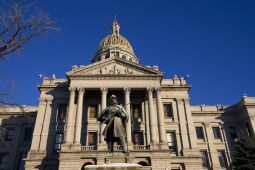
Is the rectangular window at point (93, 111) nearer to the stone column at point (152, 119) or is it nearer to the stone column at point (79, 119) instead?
the stone column at point (79, 119)

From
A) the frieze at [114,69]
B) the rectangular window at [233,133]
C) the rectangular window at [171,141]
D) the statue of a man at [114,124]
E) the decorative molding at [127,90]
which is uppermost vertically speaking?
the frieze at [114,69]

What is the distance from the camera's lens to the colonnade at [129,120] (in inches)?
1230

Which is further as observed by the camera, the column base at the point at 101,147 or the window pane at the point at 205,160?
the window pane at the point at 205,160

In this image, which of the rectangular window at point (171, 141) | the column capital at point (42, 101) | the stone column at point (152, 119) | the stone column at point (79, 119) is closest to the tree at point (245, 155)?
the rectangular window at point (171, 141)

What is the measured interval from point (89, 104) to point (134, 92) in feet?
20.9

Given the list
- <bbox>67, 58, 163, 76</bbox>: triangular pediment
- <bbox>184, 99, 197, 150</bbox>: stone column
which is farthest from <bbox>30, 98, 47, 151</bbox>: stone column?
<bbox>184, 99, 197, 150</bbox>: stone column

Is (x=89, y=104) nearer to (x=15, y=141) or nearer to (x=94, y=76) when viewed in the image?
(x=94, y=76)

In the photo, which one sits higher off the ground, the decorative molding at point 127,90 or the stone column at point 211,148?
the decorative molding at point 127,90

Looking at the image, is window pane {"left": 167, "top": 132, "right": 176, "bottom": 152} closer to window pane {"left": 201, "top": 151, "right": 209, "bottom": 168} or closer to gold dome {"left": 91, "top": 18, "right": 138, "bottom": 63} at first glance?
window pane {"left": 201, "top": 151, "right": 209, "bottom": 168}

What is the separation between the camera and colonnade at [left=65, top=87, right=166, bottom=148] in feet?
103

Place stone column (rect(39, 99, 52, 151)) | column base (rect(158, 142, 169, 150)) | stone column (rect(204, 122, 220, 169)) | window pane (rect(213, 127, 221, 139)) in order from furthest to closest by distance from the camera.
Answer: window pane (rect(213, 127, 221, 139)), stone column (rect(204, 122, 220, 169)), stone column (rect(39, 99, 52, 151)), column base (rect(158, 142, 169, 150))

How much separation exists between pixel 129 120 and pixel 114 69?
25.8ft

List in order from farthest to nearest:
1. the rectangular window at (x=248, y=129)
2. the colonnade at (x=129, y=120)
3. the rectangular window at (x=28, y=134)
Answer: the rectangular window at (x=28, y=134) < the rectangular window at (x=248, y=129) < the colonnade at (x=129, y=120)

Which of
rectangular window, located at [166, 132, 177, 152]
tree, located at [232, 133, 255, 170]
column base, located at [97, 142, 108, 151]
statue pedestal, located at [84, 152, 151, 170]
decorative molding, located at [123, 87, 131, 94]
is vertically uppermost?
decorative molding, located at [123, 87, 131, 94]
